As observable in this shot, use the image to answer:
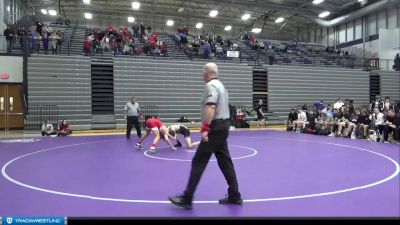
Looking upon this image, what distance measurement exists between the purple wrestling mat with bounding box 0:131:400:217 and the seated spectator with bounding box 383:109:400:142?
3305 millimetres

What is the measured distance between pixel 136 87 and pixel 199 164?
1698 cm

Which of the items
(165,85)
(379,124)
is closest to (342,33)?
(165,85)

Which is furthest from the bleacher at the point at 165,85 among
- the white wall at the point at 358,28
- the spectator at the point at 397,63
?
the white wall at the point at 358,28

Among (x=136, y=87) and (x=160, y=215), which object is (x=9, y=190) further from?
(x=136, y=87)

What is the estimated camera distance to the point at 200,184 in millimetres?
5777

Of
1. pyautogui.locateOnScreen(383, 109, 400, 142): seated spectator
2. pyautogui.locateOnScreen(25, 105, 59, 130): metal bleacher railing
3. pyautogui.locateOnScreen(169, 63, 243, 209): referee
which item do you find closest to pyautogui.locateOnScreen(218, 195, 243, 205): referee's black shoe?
pyautogui.locateOnScreen(169, 63, 243, 209): referee

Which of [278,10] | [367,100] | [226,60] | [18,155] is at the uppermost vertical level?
[278,10]

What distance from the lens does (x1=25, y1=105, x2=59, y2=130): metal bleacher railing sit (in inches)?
706

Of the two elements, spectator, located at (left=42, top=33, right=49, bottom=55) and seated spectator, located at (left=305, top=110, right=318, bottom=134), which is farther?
spectator, located at (left=42, top=33, right=49, bottom=55)

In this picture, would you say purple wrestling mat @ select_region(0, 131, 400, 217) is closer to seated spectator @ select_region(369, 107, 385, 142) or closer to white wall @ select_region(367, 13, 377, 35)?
seated spectator @ select_region(369, 107, 385, 142)

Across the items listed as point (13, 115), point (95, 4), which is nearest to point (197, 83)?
point (13, 115)

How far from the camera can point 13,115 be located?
787 inches

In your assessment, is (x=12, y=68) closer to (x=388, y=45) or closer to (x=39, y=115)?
(x=39, y=115)

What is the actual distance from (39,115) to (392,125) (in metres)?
15.6
